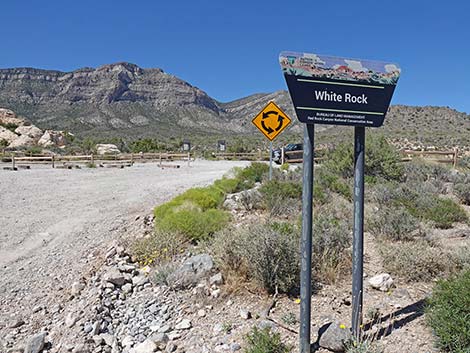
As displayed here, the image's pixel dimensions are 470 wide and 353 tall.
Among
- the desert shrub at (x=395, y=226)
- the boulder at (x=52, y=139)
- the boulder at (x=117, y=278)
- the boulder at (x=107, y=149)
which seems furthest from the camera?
the boulder at (x=52, y=139)

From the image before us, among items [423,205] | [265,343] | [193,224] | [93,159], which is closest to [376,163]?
[423,205]

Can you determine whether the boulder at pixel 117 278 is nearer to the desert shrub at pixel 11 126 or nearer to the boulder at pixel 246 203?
the boulder at pixel 246 203

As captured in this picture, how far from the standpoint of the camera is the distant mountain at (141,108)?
79625mm

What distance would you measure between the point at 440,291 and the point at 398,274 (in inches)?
51.4

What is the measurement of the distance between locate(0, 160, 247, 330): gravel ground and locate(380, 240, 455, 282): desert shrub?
4757 millimetres

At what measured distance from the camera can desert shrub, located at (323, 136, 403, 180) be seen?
1352 centimetres

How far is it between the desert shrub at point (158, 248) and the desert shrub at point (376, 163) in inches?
339

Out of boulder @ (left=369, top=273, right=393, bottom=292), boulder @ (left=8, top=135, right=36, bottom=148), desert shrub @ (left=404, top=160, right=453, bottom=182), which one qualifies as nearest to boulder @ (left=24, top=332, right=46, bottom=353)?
boulder @ (left=369, top=273, right=393, bottom=292)

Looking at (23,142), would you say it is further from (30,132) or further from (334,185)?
(334,185)

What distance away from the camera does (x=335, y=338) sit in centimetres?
367

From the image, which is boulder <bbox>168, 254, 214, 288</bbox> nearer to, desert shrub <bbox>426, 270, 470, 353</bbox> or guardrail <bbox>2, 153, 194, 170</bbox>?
desert shrub <bbox>426, 270, 470, 353</bbox>

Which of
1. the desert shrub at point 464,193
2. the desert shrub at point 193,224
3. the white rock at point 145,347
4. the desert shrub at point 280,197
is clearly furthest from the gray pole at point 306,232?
the desert shrub at point 464,193

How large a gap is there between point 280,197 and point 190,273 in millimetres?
3935

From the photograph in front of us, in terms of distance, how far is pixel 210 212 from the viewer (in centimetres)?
781
